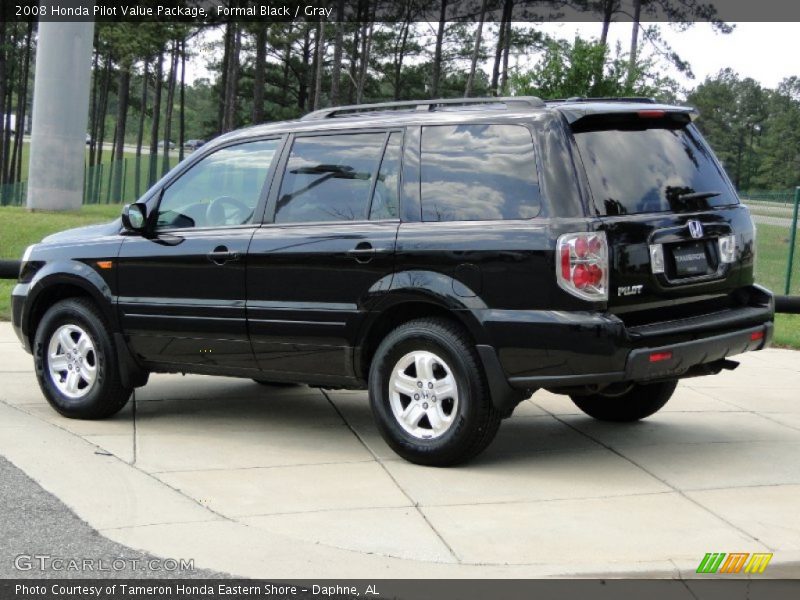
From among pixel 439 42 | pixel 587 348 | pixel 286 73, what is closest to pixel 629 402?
pixel 587 348

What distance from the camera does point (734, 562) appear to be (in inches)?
200

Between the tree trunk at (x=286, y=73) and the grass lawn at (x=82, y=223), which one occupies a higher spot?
the tree trunk at (x=286, y=73)

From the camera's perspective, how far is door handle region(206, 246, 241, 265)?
7.43 meters

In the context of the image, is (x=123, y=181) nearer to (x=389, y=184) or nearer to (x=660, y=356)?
(x=389, y=184)

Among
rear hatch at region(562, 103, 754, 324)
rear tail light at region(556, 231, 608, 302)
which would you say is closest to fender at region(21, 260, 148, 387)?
rear tail light at region(556, 231, 608, 302)

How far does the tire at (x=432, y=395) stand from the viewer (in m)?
6.46

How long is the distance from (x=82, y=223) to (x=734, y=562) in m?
18.1

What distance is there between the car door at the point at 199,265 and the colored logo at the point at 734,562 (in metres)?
3.34

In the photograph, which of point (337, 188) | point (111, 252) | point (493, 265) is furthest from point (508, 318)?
point (111, 252)

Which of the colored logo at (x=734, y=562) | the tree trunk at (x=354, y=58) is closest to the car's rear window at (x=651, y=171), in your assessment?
the colored logo at (x=734, y=562)

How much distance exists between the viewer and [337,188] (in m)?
7.19

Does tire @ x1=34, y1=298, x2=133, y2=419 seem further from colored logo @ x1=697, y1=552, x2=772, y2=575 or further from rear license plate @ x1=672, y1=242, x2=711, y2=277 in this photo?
colored logo @ x1=697, y1=552, x2=772, y2=575

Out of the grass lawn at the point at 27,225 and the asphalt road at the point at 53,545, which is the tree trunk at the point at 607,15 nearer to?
the grass lawn at the point at 27,225

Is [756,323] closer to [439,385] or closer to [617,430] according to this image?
[617,430]
